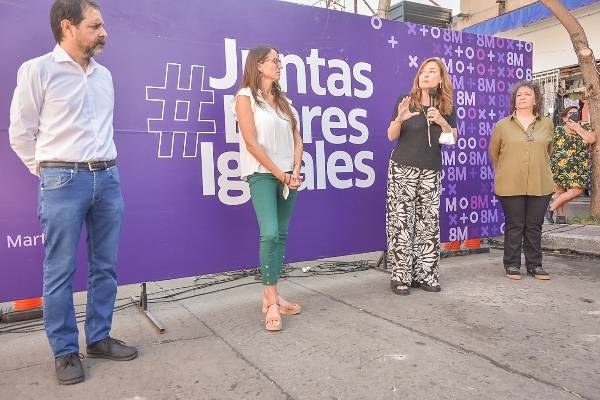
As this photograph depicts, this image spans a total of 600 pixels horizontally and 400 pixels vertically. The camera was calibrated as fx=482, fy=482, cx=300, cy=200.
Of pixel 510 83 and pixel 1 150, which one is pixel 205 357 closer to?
pixel 1 150

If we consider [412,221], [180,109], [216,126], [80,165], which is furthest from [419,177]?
[80,165]

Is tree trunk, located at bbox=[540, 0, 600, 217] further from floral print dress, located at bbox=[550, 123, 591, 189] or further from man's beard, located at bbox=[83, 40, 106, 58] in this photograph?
man's beard, located at bbox=[83, 40, 106, 58]

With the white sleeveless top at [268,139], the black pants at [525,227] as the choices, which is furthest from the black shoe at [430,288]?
the white sleeveless top at [268,139]

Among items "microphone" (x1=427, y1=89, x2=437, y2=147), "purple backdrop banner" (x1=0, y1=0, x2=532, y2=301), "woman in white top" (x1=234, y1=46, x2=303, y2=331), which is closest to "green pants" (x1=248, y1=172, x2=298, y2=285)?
"woman in white top" (x1=234, y1=46, x2=303, y2=331)

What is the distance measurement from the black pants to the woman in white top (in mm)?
2232

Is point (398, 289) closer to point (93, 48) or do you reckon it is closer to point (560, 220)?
point (93, 48)

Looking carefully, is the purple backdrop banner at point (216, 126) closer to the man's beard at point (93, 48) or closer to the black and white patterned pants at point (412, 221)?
the black and white patterned pants at point (412, 221)

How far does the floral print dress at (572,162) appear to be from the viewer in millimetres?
6789

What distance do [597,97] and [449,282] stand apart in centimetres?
364

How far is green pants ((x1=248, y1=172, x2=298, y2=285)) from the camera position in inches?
121

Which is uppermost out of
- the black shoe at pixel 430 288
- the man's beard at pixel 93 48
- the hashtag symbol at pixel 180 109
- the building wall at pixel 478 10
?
the building wall at pixel 478 10

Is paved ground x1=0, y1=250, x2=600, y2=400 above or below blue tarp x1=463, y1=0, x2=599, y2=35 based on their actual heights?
below

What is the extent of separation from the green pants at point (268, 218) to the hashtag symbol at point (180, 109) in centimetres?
68

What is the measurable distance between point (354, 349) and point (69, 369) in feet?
4.87
